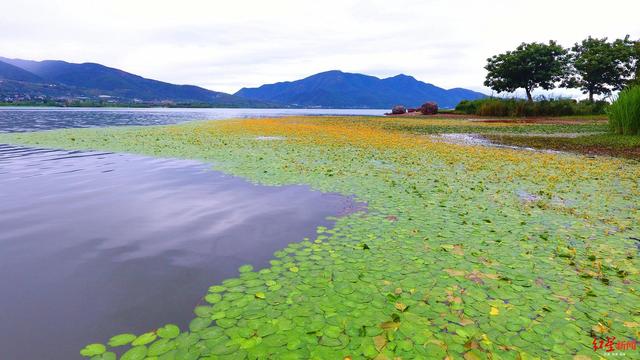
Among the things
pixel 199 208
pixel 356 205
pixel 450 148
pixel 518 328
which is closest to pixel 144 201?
pixel 199 208

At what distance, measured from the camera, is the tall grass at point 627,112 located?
22.1 metres

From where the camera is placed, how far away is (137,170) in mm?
14102

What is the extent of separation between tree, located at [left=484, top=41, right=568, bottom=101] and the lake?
196ft

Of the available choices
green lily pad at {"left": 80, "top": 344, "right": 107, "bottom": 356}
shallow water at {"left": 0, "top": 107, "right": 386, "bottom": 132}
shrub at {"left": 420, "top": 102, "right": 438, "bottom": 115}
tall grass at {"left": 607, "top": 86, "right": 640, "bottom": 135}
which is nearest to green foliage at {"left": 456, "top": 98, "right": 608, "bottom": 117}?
shrub at {"left": 420, "top": 102, "right": 438, "bottom": 115}

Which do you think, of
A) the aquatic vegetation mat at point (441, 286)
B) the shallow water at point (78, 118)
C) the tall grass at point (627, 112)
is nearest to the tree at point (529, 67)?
the tall grass at point (627, 112)

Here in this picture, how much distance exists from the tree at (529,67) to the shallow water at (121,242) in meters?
59.8

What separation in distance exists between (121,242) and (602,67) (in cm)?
7026

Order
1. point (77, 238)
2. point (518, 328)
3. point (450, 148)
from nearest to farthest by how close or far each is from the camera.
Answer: point (518, 328) < point (77, 238) < point (450, 148)

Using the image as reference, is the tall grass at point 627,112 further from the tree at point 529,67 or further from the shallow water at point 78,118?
the shallow water at point 78,118

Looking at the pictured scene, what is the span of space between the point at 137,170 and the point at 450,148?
55.4 feet

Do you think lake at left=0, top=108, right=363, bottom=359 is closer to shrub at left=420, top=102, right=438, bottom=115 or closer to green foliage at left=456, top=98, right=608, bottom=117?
green foliage at left=456, top=98, right=608, bottom=117

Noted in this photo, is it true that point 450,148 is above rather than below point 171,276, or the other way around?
above

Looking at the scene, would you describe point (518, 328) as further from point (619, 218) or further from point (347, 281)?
point (619, 218)

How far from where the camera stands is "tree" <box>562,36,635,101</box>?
5325cm
